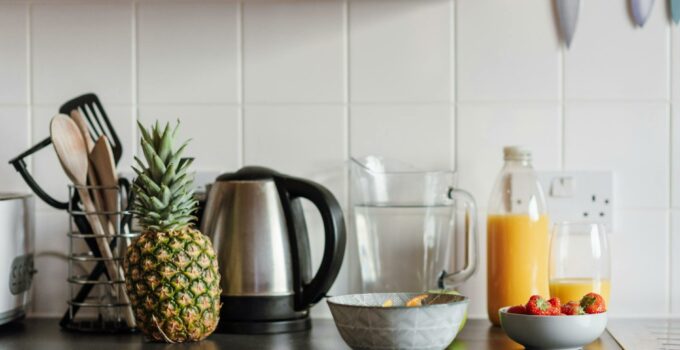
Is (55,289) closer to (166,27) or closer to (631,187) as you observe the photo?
(166,27)

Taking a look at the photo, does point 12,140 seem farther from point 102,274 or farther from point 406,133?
point 406,133

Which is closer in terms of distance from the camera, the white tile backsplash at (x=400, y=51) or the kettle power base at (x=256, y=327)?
the kettle power base at (x=256, y=327)

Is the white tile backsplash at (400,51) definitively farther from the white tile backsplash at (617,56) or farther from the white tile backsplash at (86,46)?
the white tile backsplash at (86,46)

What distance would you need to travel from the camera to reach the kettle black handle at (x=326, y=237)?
1.35 metres

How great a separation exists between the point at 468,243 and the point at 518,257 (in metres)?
0.09

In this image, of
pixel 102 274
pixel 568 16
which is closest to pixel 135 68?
pixel 102 274

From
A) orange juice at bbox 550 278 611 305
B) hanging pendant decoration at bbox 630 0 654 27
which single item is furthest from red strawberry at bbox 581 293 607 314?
hanging pendant decoration at bbox 630 0 654 27

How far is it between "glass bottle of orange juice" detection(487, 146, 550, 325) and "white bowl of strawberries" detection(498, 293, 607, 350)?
21 centimetres

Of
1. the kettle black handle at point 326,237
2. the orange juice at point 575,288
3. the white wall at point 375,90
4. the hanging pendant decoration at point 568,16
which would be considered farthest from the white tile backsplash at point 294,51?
the orange juice at point 575,288

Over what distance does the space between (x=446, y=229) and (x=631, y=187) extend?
33cm

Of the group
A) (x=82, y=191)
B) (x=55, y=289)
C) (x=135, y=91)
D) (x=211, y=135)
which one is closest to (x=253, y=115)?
(x=211, y=135)

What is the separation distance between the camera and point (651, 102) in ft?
5.17

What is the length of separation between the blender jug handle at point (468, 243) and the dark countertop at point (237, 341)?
0.08m

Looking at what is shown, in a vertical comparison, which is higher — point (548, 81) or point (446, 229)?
point (548, 81)
